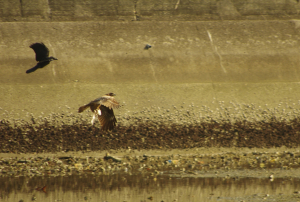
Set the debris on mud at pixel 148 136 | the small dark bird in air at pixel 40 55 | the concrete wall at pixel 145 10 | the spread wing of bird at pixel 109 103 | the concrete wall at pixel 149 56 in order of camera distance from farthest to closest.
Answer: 1. the concrete wall at pixel 145 10
2. the concrete wall at pixel 149 56
3. the small dark bird in air at pixel 40 55
4. the debris on mud at pixel 148 136
5. the spread wing of bird at pixel 109 103

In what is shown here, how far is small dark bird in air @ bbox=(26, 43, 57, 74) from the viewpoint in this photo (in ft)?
39.8

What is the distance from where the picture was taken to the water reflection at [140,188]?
849 cm

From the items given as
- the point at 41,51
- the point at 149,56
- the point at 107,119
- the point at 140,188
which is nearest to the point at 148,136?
the point at 140,188

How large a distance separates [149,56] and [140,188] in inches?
277

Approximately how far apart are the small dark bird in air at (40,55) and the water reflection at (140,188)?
4051mm

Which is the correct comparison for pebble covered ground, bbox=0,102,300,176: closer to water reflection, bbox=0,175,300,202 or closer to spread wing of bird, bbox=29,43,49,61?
water reflection, bbox=0,175,300,202

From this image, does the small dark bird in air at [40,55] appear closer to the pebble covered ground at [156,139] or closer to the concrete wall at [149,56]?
the concrete wall at [149,56]

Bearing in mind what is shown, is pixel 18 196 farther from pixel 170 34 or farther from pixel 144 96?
pixel 170 34

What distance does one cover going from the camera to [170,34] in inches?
628

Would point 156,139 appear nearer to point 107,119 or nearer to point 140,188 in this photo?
point 140,188

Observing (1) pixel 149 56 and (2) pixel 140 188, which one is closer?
(2) pixel 140 188

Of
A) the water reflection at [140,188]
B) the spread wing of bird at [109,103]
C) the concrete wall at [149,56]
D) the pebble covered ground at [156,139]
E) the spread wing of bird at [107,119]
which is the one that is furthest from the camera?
the concrete wall at [149,56]

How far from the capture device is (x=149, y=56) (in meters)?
15.2

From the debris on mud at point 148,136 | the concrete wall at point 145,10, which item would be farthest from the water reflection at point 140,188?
the concrete wall at point 145,10
